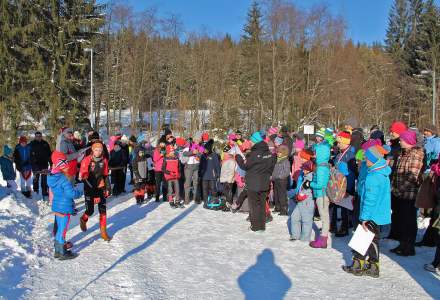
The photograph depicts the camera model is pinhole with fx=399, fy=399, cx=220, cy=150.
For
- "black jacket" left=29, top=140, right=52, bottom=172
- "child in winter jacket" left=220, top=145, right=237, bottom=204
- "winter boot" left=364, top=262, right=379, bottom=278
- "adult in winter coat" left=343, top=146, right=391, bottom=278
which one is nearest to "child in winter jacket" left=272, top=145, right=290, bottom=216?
"child in winter jacket" left=220, top=145, right=237, bottom=204

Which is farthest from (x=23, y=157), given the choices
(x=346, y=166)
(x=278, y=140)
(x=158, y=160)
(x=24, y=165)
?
(x=346, y=166)

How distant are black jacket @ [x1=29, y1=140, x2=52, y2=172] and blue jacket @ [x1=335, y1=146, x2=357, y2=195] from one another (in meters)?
8.21

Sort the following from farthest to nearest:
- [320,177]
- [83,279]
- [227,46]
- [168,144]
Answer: [227,46]
[168,144]
[320,177]
[83,279]

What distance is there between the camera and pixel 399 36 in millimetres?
55188

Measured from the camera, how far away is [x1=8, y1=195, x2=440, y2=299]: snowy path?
16.6ft

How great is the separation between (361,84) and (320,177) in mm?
39262

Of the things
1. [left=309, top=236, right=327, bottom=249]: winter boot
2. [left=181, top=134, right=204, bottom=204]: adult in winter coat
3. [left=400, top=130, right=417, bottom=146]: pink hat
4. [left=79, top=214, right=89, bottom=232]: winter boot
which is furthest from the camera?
[left=181, top=134, right=204, bottom=204]: adult in winter coat

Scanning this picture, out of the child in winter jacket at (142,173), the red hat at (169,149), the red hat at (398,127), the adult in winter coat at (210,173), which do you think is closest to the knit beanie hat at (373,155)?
the red hat at (398,127)

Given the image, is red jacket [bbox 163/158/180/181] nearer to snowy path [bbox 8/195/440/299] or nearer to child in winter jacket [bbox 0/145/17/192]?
snowy path [bbox 8/195/440/299]

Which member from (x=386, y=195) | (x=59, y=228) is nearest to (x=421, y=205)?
(x=386, y=195)

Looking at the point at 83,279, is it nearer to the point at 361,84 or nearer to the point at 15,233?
the point at 15,233

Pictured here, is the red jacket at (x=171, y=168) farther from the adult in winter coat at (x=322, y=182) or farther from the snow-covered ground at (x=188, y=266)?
the adult in winter coat at (x=322, y=182)

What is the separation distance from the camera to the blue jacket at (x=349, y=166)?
784cm

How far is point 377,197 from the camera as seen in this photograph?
18.7 feet
